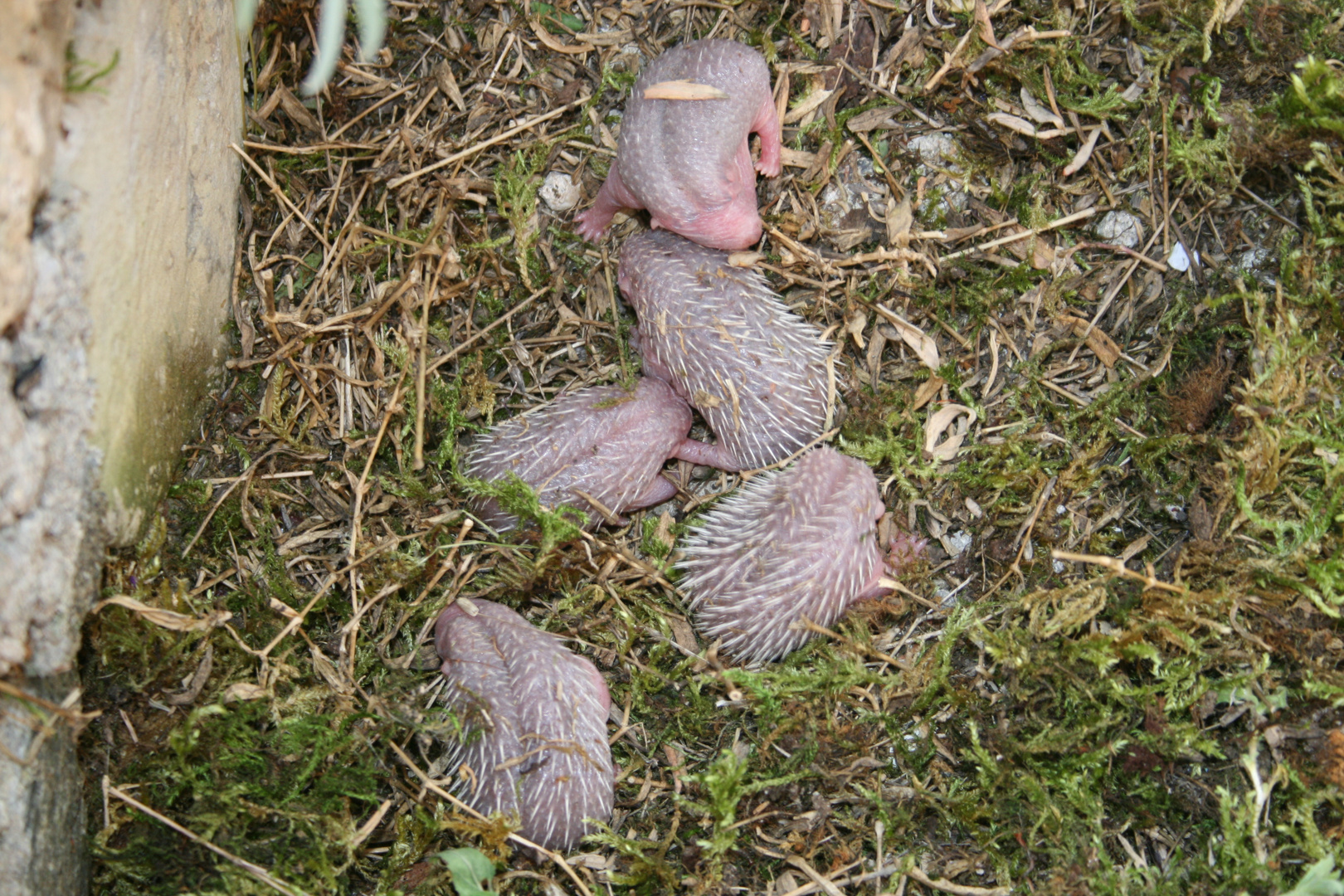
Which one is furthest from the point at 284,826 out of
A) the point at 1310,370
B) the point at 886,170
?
the point at 1310,370

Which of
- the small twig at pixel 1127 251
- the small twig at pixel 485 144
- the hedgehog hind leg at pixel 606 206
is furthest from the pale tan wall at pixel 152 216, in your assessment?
the small twig at pixel 1127 251

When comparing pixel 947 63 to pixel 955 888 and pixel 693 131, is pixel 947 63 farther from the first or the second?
pixel 955 888

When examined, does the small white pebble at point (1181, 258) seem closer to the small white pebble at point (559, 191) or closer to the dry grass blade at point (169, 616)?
the small white pebble at point (559, 191)

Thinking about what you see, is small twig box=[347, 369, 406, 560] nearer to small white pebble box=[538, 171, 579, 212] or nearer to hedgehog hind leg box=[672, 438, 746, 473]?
small white pebble box=[538, 171, 579, 212]

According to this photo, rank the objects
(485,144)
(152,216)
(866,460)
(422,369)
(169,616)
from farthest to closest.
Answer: (485,144) → (866,460) → (422,369) → (169,616) → (152,216)

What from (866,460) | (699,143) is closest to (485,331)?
(699,143)

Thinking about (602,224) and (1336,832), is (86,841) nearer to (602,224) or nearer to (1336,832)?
(602,224)
